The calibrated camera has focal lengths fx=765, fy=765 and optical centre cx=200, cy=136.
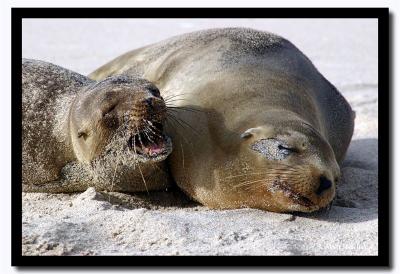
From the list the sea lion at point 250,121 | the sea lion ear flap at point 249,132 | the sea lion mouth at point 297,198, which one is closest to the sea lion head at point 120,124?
the sea lion at point 250,121

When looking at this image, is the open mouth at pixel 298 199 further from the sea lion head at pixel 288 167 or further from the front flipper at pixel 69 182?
the front flipper at pixel 69 182

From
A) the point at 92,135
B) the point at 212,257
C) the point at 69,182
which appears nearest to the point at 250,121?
the point at 92,135

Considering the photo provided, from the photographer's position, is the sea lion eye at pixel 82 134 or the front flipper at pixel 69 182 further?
the front flipper at pixel 69 182

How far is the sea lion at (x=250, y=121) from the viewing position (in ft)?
13.8

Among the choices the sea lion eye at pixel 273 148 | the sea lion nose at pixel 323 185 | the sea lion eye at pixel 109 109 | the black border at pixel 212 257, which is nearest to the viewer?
the black border at pixel 212 257

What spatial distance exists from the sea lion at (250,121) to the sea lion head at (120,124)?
0.88ft

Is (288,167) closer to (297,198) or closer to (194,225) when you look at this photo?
(297,198)

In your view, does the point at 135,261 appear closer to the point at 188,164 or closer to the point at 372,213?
the point at 188,164

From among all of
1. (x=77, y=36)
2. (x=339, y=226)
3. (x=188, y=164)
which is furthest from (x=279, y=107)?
(x=77, y=36)

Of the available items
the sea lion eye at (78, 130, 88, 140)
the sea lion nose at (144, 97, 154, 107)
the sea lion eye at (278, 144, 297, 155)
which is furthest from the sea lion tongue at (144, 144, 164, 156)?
the sea lion eye at (278, 144, 297, 155)

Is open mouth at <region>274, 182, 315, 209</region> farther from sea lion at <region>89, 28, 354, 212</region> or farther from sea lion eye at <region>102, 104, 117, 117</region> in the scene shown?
sea lion eye at <region>102, 104, 117, 117</region>

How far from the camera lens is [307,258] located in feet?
11.3

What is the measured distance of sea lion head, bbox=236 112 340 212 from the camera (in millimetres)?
4133

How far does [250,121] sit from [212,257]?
1.37 metres
